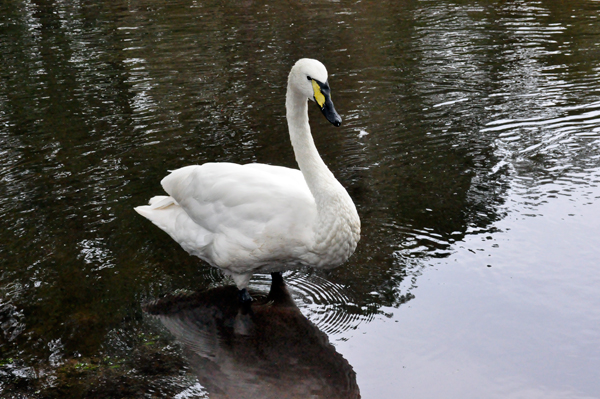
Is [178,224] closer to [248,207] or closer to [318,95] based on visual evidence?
[248,207]

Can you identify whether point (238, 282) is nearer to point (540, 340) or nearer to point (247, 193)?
point (247, 193)

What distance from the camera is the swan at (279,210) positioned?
4824 millimetres

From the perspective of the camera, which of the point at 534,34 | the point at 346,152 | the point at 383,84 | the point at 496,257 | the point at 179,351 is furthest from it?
the point at 534,34

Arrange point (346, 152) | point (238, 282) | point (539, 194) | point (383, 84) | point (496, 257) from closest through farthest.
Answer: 1. point (238, 282)
2. point (496, 257)
3. point (539, 194)
4. point (346, 152)
5. point (383, 84)

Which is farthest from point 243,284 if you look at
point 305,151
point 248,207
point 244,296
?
point 305,151

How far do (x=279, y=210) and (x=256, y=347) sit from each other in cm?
107

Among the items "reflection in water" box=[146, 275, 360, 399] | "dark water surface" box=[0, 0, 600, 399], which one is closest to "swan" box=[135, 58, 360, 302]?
"reflection in water" box=[146, 275, 360, 399]

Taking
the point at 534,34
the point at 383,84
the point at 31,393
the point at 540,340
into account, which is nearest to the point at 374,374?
the point at 540,340

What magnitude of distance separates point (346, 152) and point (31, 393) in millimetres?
4900

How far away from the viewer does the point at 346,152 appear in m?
8.37

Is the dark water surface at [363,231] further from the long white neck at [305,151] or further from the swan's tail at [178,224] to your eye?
the long white neck at [305,151]

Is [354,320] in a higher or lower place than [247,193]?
lower

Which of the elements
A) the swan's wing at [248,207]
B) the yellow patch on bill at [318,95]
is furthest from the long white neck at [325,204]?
the yellow patch on bill at [318,95]

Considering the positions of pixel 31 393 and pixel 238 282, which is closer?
pixel 31 393
